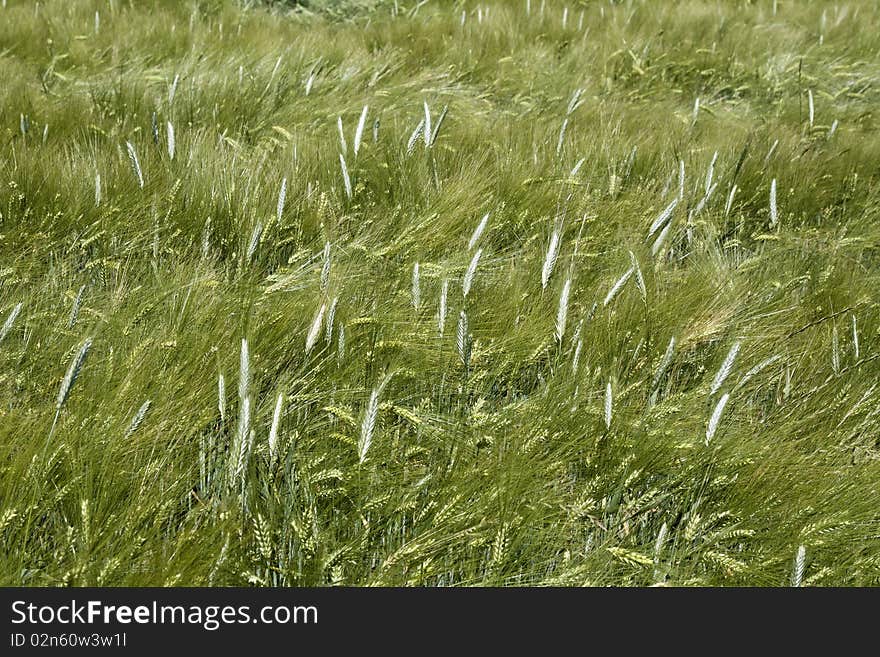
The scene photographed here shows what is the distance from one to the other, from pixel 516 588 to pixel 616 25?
468 cm

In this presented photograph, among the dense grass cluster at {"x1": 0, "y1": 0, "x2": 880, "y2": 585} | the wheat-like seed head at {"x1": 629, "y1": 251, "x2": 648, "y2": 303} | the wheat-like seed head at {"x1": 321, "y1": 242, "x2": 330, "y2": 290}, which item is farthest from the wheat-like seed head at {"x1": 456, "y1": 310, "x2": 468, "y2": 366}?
the wheat-like seed head at {"x1": 629, "y1": 251, "x2": 648, "y2": 303}

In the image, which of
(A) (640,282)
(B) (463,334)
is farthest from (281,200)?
(A) (640,282)

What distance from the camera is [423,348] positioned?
1.62m

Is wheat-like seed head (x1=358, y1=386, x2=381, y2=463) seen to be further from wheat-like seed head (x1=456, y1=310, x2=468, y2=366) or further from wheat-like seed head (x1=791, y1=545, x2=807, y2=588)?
wheat-like seed head (x1=791, y1=545, x2=807, y2=588)

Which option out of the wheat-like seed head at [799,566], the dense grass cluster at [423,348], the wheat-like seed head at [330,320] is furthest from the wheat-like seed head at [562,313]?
the wheat-like seed head at [799,566]

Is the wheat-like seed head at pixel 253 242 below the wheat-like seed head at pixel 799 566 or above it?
above

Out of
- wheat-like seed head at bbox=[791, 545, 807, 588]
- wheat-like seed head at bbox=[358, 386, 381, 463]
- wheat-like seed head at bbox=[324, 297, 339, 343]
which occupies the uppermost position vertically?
wheat-like seed head at bbox=[324, 297, 339, 343]

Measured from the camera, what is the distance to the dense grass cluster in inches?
48.8

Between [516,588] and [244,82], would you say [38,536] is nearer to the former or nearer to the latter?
[516,588]

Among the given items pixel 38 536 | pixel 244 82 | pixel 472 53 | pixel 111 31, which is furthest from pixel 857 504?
pixel 111 31

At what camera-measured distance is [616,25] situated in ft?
16.6

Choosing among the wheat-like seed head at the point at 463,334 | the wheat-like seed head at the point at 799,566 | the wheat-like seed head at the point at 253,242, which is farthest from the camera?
the wheat-like seed head at the point at 253,242

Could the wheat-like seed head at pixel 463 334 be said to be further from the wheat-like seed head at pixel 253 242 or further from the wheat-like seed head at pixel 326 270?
the wheat-like seed head at pixel 253 242

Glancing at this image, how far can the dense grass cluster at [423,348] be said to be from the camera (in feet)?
4.07
